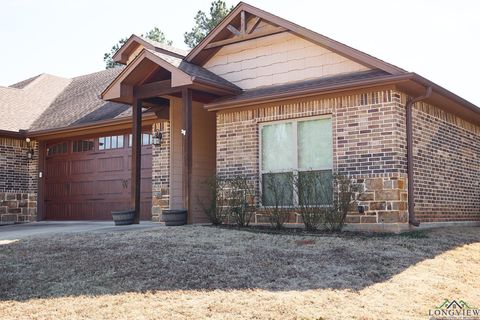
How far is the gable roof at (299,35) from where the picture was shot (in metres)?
10.7

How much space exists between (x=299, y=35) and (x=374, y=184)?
3.60 m

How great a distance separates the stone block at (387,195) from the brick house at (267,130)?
2 centimetres

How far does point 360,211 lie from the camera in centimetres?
1037

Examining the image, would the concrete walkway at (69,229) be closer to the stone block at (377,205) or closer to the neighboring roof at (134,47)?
the stone block at (377,205)

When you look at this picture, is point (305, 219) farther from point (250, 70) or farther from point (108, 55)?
point (108, 55)

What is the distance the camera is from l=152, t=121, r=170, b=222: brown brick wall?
1403 centimetres

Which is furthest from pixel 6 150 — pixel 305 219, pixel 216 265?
pixel 216 265

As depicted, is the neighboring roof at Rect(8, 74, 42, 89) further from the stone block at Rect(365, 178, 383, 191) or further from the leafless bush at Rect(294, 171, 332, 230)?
the stone block at Rect(365, 178, 383, 191)

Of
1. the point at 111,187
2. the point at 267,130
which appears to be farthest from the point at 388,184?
the point at 111,187

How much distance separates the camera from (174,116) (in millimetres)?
13898

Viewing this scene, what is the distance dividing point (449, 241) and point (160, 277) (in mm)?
5259

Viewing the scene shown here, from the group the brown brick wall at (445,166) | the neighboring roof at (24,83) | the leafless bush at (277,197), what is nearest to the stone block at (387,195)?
the brown brick wall at (445,166)

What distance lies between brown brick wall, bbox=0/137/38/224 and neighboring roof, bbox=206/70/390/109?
7497 mm

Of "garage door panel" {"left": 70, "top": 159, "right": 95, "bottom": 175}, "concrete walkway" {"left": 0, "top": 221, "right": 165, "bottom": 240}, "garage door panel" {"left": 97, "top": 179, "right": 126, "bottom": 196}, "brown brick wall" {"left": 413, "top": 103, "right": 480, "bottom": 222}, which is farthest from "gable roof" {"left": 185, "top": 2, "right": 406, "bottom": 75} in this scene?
"garage door panel" {"left": 70, "top": 159, "right": 95, "bottom": 175}
